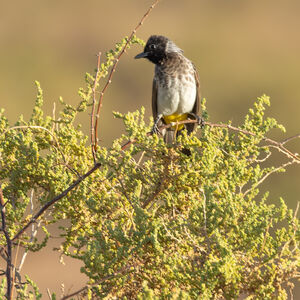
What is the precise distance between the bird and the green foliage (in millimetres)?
1368

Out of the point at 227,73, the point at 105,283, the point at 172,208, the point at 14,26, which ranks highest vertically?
the point at 14,26

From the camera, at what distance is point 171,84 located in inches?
156

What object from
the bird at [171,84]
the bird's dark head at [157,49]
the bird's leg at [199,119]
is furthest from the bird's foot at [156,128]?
the bird's dark head at [157,49]

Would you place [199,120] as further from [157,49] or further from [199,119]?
[157,49]

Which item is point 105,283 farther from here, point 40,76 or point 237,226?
point 40,76

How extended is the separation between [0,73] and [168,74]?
40.3 ft

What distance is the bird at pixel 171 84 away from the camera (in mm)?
3916

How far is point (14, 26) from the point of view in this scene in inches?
733

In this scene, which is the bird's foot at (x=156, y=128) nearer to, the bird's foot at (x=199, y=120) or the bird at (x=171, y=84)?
the bird at (x=171, y=84)

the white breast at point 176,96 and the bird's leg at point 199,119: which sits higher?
the white breast at point 176,96

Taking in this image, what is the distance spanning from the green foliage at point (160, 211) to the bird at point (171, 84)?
1368mm

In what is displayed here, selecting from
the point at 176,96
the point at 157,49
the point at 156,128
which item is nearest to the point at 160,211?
the point at 156,128

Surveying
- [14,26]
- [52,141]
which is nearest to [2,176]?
[52,141]

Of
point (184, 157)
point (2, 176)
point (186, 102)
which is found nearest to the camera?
point (184, 157)
